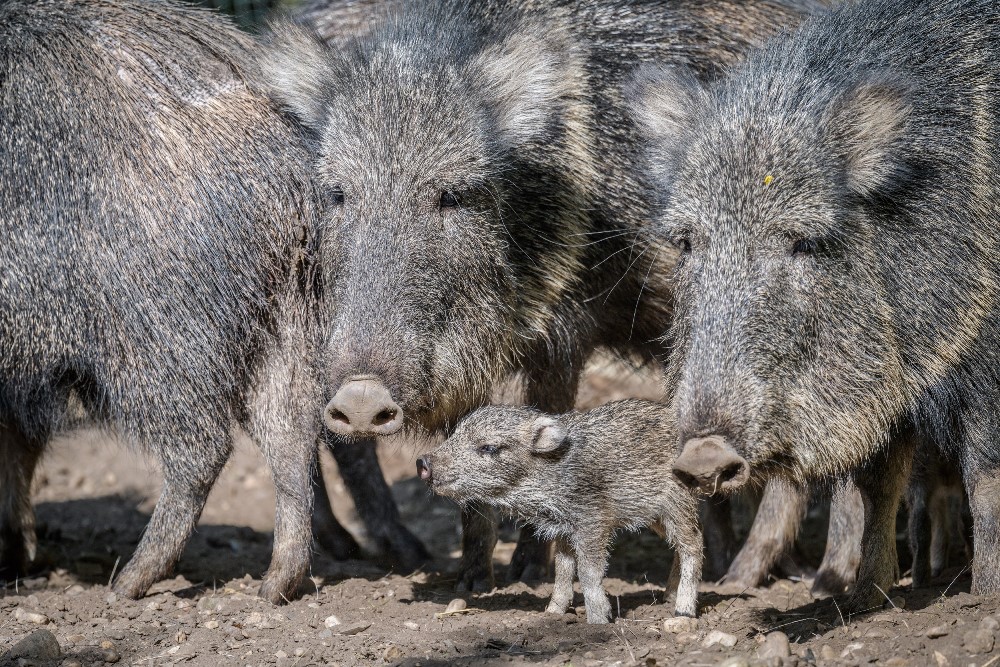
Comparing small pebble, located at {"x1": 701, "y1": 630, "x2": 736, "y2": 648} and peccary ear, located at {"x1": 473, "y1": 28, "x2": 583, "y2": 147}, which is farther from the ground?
peccary ear, located at {"x1": 473, "y1": 28, "x2": 583, "y2": 147}

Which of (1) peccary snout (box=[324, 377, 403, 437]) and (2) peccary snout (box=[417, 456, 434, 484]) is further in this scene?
→ (2) peccary snout (box=[417, 456, 434, 484])

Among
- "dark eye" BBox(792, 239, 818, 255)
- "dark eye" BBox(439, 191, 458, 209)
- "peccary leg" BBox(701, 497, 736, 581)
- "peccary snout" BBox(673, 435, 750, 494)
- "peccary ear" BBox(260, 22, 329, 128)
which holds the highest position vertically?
"peccary ear" BBox(260, 22, 329, 128)

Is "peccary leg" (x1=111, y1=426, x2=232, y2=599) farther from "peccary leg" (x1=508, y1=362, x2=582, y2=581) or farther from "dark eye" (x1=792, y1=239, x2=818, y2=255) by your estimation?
"dark eye" (x1=792, y1=239, x2=818, y2=255)

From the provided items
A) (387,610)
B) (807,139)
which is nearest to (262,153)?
(387,610)

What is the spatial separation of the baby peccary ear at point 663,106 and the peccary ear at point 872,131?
60 cm

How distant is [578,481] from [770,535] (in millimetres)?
1469

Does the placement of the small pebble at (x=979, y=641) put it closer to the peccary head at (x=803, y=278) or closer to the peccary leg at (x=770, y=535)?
the peccary head at (x=803, y=278)

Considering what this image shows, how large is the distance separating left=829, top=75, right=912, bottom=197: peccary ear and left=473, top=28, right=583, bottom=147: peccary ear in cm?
118

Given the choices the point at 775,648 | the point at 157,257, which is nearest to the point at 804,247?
the point at 775,648

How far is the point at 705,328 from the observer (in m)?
3.68

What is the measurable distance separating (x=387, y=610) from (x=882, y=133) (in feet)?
8.02

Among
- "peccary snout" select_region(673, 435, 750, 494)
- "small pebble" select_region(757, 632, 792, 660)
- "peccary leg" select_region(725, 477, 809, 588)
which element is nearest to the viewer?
"peccary snout" select_region(673, 435, 750, 494)

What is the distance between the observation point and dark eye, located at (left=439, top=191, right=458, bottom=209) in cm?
443

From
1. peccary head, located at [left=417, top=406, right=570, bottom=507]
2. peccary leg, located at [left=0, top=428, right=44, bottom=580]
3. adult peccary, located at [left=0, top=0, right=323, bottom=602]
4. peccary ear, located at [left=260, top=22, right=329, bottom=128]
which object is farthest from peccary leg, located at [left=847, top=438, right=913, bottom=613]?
peccary leg, located at [left=0, top=428, right=44, bottom=580]
